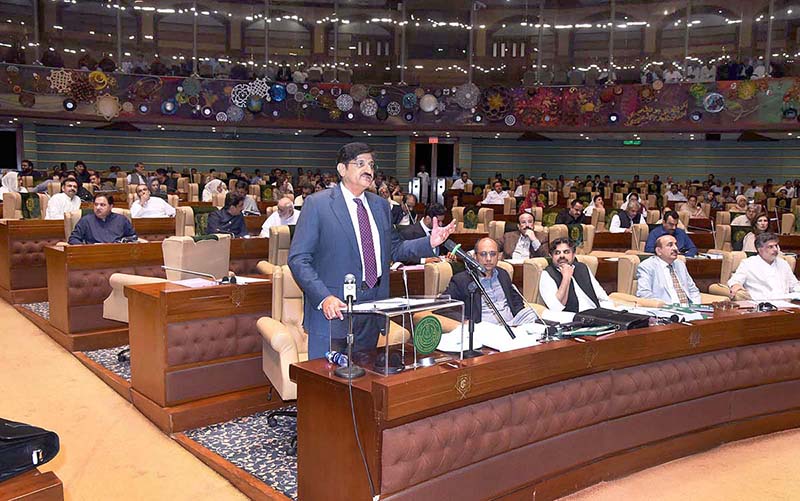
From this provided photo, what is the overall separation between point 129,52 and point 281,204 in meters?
11.9

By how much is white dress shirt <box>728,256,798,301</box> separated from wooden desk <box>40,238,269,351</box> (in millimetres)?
4756

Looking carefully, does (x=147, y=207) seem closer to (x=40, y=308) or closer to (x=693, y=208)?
(x=40, y=308)

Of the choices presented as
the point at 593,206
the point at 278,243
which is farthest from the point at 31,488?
the point at 593,206

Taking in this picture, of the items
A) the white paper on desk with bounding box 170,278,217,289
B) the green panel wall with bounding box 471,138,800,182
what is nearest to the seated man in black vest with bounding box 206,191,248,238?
the white paper on desk with bounding box 170,278,217,289

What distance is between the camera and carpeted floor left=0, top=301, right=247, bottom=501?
10.9 feet

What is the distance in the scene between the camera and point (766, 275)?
5492 mm

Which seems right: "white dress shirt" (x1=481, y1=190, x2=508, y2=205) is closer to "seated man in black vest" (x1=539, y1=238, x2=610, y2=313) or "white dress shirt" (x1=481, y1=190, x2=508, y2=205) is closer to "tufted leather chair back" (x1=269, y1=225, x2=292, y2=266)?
"tufted leather chair back" (x1=269, y1=225, x2=292, y2=266)

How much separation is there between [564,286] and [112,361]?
331cm

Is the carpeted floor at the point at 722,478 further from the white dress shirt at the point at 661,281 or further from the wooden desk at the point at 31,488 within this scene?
the wooden desk at the point at 31,488

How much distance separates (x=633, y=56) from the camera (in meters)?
18.9

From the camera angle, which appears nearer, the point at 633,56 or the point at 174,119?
the point at 174,119

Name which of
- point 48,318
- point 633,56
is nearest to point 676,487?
point 48,318

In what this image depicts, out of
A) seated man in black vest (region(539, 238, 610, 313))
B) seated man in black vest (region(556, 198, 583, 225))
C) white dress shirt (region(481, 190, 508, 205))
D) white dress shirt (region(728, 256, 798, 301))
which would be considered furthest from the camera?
white dress shirt (region(481, 190, 508, 205))

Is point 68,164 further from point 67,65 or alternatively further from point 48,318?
point 48,318
